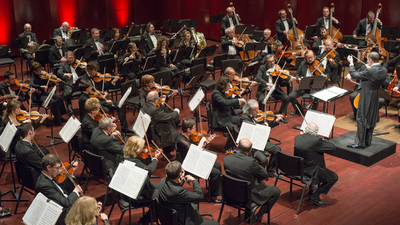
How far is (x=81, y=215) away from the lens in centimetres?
371

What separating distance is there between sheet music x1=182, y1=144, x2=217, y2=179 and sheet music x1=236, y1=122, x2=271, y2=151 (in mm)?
1056

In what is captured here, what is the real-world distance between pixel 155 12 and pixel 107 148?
14994mm

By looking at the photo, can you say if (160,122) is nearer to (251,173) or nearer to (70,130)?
(70,130)

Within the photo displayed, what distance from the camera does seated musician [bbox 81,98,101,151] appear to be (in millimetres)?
6223

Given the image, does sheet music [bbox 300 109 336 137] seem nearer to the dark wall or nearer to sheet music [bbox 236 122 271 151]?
sheet music [bbox 236 122 271 151]

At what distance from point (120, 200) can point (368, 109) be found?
4213 mm

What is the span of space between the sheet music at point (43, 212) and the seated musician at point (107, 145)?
156cm

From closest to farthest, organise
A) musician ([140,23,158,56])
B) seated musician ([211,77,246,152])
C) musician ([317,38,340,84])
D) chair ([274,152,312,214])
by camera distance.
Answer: chair ([274,152,312,214]), seated musician ([211,77,246,152]), musician ([317,38,340,84]), musician ([140,23,158,56])

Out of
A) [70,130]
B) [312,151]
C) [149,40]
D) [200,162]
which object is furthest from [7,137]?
[149,40]

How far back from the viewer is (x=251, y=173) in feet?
15.9

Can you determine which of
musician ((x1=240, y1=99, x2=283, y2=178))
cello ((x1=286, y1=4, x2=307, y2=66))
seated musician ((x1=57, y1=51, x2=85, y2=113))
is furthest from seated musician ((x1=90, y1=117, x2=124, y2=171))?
cello ((x1=286, y1=4, x2=307, y2=66))

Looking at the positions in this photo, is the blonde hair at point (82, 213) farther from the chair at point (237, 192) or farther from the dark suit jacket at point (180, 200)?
the chair at point (237, 192)

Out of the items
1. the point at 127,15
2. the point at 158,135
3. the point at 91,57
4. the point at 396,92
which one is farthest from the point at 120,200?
the point at 127,15

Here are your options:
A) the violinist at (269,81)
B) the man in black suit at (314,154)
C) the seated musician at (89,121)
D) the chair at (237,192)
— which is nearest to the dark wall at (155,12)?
the violinist at (269,81)
